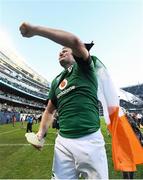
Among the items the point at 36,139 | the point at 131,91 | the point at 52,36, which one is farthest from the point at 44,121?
the point at 131,91

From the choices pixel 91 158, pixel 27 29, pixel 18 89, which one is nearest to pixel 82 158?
pixel 91 158

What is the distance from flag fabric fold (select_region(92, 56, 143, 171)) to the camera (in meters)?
4.74

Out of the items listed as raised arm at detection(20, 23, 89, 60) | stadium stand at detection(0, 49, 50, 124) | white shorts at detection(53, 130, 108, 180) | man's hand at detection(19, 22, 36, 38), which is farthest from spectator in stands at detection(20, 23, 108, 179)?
stadium stand at detection(0, 49, 50, 124)

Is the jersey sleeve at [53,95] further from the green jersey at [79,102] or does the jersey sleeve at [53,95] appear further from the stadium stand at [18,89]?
the stadium stand at [18,89]

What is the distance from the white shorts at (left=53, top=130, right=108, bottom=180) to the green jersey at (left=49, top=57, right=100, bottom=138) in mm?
83

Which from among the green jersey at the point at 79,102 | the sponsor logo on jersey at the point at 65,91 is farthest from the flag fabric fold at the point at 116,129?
the sponsor logo on jersey at the point at 65,91

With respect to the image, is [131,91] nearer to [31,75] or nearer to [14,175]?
[31,75]

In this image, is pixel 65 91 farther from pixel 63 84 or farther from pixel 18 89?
pixel 18 89

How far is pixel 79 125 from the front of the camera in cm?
423

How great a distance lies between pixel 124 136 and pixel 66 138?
0.87 meters

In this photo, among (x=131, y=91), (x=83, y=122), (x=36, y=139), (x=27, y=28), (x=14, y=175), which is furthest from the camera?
(x=131, y=91)

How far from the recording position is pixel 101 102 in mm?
4855

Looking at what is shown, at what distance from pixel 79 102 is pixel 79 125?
24 cm

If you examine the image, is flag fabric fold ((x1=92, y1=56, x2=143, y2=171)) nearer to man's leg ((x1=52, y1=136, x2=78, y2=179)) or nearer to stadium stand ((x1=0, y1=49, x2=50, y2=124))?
man's leg ((x1=52, y1=136, x2=78, y2=179))
